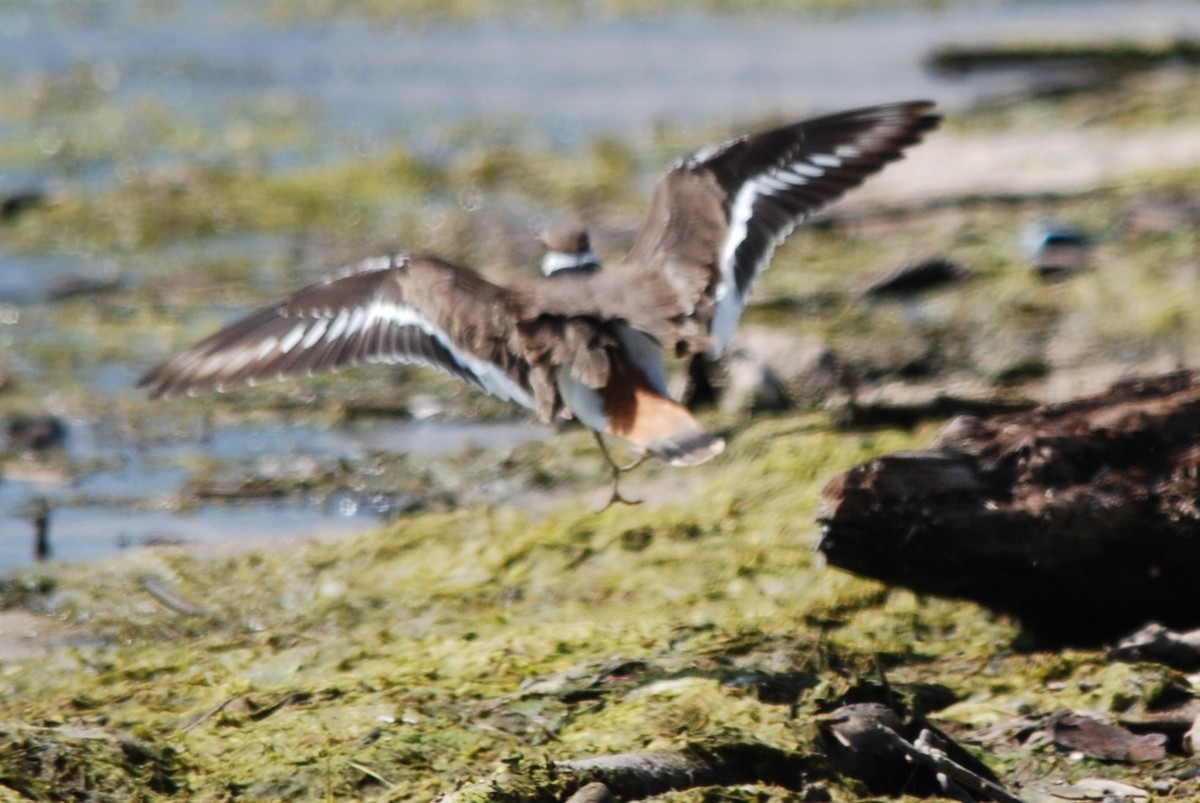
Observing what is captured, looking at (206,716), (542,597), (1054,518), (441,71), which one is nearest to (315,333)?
(542,597)

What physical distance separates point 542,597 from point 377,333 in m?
1.03

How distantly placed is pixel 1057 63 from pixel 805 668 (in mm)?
10229

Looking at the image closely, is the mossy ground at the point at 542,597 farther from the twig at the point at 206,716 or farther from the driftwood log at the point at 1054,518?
the driftwood log at the point at 1054,518

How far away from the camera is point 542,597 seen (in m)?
5.77

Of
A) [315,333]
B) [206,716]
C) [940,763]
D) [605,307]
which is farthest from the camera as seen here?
[315,333]

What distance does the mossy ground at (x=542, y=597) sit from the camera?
14.4ft

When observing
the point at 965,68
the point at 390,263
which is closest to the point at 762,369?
the point at 390,263

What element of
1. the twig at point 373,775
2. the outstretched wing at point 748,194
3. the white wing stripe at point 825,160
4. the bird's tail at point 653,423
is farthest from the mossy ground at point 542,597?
the white wing stripe at point 825,160

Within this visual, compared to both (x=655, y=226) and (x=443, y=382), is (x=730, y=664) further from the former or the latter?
(x=443, y=382)

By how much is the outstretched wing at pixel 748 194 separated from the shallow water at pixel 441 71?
311 cm

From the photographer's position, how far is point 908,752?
423 centimetres

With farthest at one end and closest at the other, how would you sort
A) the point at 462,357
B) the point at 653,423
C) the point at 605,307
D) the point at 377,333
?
the point at 377,333 < the point at 462,357 < the point at 605,307 < the point at 653,423

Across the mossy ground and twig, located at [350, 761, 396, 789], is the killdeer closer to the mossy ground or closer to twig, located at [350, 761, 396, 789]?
the mossy ground

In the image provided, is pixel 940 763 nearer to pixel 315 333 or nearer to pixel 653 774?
pixel 653 774
